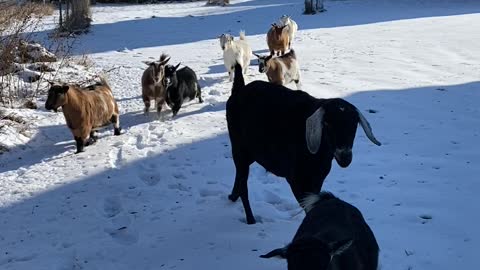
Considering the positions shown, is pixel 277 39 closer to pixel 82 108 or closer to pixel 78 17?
pixel 82 108

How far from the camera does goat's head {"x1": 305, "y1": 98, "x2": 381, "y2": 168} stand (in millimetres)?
3650

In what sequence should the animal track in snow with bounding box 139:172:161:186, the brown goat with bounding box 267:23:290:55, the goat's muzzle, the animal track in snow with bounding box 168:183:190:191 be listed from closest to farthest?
the goat's muzzle < the animal track in snow with bounding box 168:183:190:191 < the animal track in snow with bounding box 139:172:161:186 < the brown goat with bounding box 267:23:290:55

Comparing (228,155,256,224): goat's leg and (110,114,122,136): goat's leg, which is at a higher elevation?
(228,155,256,224): goat's leg

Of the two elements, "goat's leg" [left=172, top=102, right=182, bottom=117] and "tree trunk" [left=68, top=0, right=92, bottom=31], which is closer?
"goat's leg" [left=172, top=102, right=182, bottom=117]

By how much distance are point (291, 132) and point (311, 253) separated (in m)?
1.71

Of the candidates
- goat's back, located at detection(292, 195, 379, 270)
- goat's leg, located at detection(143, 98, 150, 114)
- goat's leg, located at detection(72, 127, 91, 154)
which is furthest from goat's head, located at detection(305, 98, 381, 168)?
goat's leg, located at detection(143, 98, 150, 114)

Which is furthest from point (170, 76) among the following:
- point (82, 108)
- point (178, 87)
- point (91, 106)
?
point (82, 108)

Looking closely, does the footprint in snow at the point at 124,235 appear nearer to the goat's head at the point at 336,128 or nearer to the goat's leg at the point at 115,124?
the goat's head at the point at 336,128

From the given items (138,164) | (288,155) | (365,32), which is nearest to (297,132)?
(288,155)

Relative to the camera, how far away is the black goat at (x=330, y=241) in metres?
2.56

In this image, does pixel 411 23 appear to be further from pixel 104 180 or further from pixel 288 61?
pixel 104 180

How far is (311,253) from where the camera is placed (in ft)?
8.39

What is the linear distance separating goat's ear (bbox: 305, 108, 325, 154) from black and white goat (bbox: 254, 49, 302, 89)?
587cm

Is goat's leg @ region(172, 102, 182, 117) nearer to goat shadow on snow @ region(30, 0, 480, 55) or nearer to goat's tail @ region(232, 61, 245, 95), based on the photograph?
goat's tail @ region(232, 61, 245, 95)
